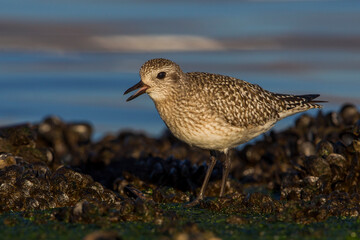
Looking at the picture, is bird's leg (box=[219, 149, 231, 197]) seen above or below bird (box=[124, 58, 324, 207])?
below

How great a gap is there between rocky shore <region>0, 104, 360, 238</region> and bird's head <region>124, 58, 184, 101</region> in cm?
148

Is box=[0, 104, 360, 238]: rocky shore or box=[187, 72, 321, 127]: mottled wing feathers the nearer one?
box=[0, 104, 360, 238]: rocky shore

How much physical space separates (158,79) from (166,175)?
2176 millimetres

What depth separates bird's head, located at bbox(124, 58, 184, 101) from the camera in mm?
8297

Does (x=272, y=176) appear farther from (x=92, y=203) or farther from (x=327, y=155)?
(x=92, y=203)

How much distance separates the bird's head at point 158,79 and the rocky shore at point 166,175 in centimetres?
148

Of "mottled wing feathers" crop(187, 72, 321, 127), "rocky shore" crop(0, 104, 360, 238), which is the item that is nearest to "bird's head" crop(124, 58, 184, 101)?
"mottled wing feathers" crop(187, 72, 321, 127)

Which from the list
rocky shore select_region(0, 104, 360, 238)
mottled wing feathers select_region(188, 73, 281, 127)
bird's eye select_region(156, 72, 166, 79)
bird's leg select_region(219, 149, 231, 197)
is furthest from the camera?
bird's leg select_region(219, 149, 231, 197)

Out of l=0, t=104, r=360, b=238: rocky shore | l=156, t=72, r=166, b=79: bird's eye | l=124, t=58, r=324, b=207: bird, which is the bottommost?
l=0, t=104, r=360, b=238: rocky shore

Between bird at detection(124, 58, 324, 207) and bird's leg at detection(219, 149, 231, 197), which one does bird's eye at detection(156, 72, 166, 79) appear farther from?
bird's leg at detection(219, 149, 231, 197)

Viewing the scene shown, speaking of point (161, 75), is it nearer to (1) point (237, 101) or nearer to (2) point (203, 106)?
(2) point (203, 106)

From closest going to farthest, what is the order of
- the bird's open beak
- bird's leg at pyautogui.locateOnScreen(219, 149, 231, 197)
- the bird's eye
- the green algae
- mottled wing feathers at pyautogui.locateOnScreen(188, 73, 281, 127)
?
the green algae < the bird's open beak < the bird's eye < mottled wing feathers at pyautogui.locateOnScreen(188, 73, 281, 127) < bird's leg at pyautogui.locateOnScreen(219, 149, 231, 197)

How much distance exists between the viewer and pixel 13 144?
32.9 ft

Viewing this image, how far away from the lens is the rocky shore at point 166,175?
6.29m
